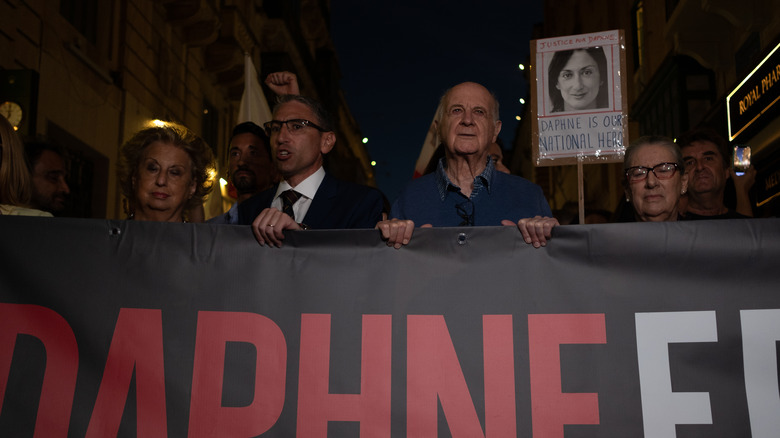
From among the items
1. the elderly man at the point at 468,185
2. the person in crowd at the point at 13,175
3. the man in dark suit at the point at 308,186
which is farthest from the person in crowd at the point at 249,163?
the elderly man at the point at 468,185

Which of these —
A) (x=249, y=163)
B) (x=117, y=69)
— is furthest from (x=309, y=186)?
(x=117, y=69)

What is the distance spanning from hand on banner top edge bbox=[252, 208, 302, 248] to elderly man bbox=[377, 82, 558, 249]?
575 mm

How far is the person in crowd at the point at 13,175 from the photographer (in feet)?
9.52

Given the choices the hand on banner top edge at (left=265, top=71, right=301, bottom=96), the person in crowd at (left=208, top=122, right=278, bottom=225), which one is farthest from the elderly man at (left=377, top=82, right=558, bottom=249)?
the person in crowd at (left=208, top=122, right=278, bottom=225)

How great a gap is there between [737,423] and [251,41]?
1405cm

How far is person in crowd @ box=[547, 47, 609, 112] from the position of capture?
3.67 m

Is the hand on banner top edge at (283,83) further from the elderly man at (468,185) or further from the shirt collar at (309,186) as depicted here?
the elderly man at (468,185)

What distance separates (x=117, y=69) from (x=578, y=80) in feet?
25.3

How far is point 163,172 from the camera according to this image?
3162 millimetres

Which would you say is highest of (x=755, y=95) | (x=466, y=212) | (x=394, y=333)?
(x=755, y=95)

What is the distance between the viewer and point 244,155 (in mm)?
4457

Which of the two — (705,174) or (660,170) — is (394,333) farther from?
(705,174)

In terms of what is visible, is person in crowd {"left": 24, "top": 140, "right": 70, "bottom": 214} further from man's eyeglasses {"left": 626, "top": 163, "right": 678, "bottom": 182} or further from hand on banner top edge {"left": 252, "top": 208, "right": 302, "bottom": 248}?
man's eyeglasses {"left": 626, "top": 163, "right": 678, "bottom": 182}

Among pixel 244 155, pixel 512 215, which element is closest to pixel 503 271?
pixel 512 215
